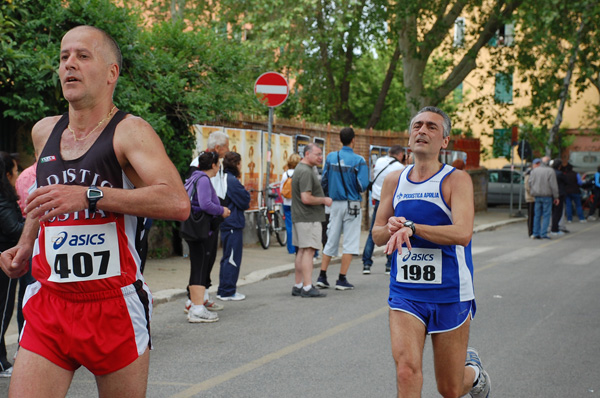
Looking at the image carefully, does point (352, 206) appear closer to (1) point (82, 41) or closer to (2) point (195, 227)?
(2) point (195, 227)

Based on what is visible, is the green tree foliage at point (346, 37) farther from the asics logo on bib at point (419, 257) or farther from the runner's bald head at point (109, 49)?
the runner's bald head at point (109, 49)

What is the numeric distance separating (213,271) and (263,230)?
11.8 ft

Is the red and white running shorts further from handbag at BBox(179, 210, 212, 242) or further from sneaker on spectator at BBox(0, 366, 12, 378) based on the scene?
handbag at BBox(179, 210, 212, 242)

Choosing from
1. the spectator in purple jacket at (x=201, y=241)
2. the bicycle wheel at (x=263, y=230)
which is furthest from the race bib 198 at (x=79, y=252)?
the bicycle wheel at (x=263, y=230)

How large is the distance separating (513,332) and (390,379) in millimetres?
2374

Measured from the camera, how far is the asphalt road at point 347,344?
596 centimetres

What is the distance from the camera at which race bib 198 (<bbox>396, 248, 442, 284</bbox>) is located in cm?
441

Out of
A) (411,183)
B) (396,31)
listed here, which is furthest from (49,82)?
(396,31)

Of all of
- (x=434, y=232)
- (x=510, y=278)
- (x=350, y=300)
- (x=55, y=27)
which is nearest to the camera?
(x=434, y=232)

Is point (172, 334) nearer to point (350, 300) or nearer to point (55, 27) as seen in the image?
point (350, 300)

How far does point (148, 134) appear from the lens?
10.3 feet

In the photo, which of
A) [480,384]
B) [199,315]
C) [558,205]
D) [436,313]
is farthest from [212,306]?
[558,205]

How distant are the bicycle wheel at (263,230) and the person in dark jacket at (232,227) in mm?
5932

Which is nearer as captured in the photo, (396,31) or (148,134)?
(148,134)
